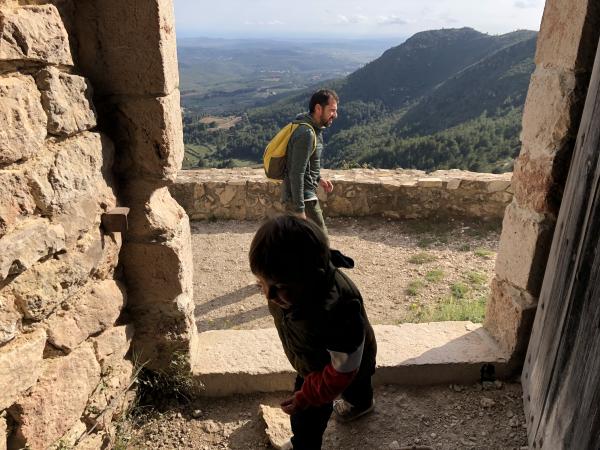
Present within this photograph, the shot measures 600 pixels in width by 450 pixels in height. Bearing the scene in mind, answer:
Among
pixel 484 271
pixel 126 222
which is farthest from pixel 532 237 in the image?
pixel 484 271

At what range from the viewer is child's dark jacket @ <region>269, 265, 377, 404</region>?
1.66 metres

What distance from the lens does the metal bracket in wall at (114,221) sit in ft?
7.00

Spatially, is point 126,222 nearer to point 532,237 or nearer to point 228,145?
point 532,237

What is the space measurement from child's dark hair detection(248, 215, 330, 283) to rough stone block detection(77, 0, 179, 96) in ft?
A: 3.24

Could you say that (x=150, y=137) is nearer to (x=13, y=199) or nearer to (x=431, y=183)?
(x=13, y=199)

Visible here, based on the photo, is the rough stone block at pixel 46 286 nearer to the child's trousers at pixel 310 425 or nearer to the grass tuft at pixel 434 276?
the child's trousers at pixel 310 425

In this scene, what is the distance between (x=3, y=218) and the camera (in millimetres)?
1539

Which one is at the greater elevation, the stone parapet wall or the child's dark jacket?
the child's dark jacket

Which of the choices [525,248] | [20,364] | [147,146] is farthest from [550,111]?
[20,364]

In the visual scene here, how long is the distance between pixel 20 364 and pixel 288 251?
1.03 m

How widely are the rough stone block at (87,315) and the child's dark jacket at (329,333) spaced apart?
878mm

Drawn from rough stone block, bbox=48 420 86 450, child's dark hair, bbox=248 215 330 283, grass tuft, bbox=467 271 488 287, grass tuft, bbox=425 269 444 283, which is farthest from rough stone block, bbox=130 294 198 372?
grass tuft, bbox=467 271 488 287

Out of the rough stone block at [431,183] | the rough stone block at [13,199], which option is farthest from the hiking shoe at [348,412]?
the rough stone block at [431,183]

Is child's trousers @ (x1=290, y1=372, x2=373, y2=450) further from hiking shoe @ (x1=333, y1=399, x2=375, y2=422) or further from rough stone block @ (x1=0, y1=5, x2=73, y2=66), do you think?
rough stone block @ (x1=0, y1=5, x2=73, y2=66)
